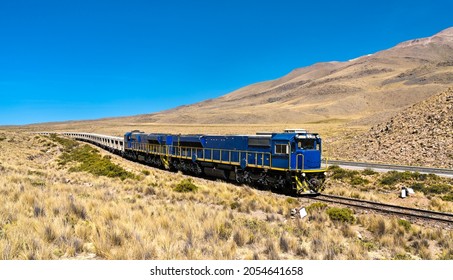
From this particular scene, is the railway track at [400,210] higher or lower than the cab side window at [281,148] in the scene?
lower

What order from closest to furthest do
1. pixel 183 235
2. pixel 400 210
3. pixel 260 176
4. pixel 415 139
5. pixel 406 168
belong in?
pixel 183 235 → pixel 400 210 → pixel 260 176 → pixel 406 168 → pixel 415 139

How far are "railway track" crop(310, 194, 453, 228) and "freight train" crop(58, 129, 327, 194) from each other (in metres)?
1.74

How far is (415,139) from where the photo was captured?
38625 millimetres

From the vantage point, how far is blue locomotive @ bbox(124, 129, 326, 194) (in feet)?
67.2

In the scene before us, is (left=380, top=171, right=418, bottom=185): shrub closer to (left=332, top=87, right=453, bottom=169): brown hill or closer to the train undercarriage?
the train undercarriage

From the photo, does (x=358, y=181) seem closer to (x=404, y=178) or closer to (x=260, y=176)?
(x=404, y=178)

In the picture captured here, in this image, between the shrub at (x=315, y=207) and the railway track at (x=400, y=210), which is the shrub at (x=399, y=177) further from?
the shrub at (x=315, y=207)

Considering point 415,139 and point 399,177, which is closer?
point 399,177

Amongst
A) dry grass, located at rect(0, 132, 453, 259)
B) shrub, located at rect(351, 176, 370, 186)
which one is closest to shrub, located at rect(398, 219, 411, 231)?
dry grass, located at rect(0, 132, 453, 259)

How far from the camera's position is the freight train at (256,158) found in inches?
806

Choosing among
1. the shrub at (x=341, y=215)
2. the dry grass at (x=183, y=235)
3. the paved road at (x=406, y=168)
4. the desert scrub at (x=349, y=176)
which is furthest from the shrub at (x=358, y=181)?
the dry grass at (x=183, y=235)

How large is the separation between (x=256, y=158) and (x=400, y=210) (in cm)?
902

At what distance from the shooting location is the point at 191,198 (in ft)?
61.5

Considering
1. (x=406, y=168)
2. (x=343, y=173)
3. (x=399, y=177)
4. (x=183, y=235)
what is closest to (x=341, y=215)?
(x=183, y=235)
